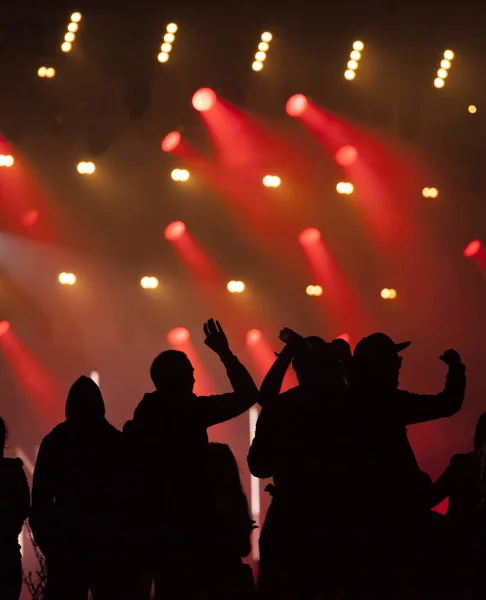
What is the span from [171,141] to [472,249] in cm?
231

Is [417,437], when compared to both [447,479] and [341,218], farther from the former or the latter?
[447,479]

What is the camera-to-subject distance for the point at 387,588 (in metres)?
2.36

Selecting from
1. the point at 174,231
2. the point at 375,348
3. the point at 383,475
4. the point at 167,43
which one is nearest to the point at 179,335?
the point at 174,231

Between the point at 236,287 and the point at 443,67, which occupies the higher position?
the point at 443,67

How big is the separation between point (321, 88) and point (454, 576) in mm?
4172

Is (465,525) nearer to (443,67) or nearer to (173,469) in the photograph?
(173,469)

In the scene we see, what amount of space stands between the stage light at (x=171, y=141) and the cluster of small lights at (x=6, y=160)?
3.36 ft

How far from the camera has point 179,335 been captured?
5758mm

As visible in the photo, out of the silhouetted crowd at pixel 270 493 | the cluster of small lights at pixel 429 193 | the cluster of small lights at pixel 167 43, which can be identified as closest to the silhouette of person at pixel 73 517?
the silhouetted crowd at pixel 270 493

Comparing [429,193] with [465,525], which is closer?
[465,525]

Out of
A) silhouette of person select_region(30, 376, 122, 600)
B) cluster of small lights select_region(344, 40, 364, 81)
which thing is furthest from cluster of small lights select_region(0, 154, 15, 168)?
silhouette of person select_region(30, 376, 122, 600)

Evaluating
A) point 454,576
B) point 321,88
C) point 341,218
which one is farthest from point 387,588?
point 321,88

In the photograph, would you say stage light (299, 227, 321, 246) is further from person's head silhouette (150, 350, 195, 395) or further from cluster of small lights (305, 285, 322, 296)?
person's head silhouette (150, 350, 195, 395)

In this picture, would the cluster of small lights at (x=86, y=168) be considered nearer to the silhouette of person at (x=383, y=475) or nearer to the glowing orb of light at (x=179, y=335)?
the glowing orb of light at (x=179, y=335)
